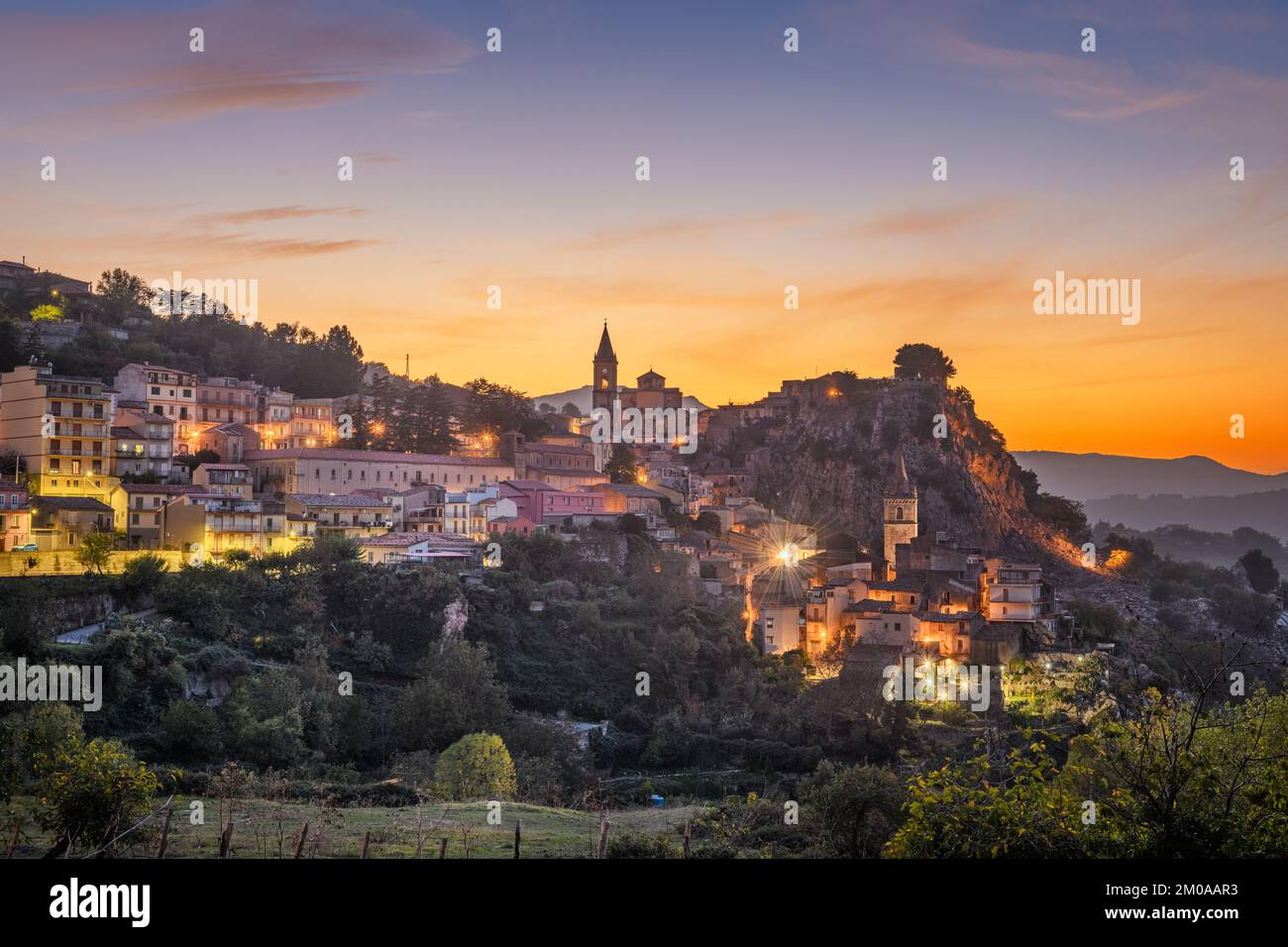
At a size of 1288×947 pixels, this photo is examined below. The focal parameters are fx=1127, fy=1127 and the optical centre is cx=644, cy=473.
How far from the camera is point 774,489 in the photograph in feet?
237

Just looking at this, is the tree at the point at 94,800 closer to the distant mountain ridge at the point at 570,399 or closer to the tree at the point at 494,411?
the tree at the point at 494,411

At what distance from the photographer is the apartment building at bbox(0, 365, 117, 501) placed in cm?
4103

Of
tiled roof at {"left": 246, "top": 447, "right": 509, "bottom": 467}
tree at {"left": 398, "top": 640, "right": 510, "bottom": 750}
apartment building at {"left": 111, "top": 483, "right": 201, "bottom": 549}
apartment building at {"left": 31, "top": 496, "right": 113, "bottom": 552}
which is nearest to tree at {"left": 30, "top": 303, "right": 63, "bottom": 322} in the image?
tiled roof at {"left": 246, "top": 447, "right": 509, "bottom": 467}

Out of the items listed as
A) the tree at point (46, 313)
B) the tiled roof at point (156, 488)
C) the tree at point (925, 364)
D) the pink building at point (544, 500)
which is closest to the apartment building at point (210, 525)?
the tiled roof at point (156, 488)

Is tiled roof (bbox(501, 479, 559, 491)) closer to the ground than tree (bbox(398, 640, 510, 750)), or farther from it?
farther from it

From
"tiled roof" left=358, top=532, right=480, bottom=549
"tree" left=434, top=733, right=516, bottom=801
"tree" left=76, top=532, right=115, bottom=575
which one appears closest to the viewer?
"tree" left=434, top=733, right=516, bottom=801

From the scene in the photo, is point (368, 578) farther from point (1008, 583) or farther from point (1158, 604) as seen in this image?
point (1158, 604)

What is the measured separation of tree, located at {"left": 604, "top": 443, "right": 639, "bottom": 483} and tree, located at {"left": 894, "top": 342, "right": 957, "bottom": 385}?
78.0ft

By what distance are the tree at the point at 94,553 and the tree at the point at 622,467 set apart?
99.2 feet

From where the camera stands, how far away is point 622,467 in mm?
64375

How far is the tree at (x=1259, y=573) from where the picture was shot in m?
65.5

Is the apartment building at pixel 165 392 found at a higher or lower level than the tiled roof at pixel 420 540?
higher

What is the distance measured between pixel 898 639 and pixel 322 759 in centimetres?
2260

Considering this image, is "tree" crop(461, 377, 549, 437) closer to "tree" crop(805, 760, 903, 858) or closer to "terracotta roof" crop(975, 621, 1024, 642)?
"terracotta roof" crop(975, 621, 1024, 642)
